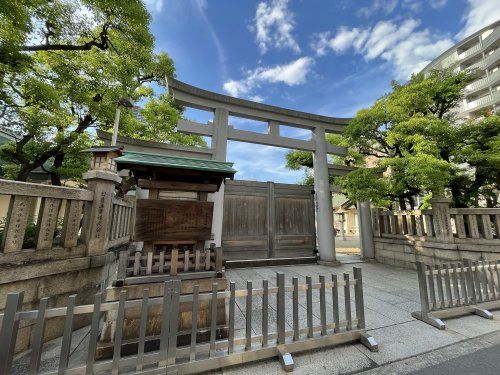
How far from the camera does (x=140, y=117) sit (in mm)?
12344

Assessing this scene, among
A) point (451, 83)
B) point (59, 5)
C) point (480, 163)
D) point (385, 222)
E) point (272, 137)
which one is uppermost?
point (59, 5)

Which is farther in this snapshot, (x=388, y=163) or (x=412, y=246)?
(x=412, y=246)

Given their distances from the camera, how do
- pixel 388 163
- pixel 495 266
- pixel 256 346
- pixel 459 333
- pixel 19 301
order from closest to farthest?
pixel 19 301
pixel 256 346
pixel 459 333
pixel 495 266
pixel 388 163

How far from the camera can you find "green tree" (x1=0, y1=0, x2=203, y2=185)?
6441mm

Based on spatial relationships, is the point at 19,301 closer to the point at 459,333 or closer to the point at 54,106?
the point at 459,333

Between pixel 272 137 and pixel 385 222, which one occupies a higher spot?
pixel 272 137

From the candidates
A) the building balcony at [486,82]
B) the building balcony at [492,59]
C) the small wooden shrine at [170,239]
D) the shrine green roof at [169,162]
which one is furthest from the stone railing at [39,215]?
the building balcony at [492,59]

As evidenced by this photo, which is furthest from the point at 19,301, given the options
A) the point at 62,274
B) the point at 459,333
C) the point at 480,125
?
the point at 480,125

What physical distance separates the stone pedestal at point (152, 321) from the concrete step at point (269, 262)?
4.16 metres

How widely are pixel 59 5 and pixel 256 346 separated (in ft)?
37.1

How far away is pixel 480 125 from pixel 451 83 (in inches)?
74.7

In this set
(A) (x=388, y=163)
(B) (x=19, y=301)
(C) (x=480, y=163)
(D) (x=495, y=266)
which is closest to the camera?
(B) (x=19, y=301)

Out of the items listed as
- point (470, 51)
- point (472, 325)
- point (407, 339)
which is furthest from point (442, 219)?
point (470, 51)

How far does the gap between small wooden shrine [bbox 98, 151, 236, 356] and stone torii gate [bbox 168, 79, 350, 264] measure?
308 centimetres
